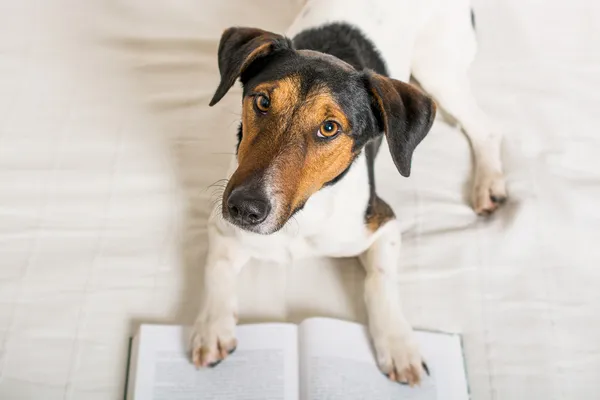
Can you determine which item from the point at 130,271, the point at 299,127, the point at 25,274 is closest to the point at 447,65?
the point at 299,127

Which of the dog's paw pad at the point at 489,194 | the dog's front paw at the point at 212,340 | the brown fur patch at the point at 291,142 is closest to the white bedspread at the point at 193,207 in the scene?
the dog's paw pad at the point at 489,194

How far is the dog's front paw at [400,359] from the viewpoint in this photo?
6.55 feet

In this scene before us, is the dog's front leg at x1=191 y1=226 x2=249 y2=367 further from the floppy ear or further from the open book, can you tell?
the floppy ear

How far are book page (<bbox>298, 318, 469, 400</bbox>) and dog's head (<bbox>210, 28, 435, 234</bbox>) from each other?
0.53 m

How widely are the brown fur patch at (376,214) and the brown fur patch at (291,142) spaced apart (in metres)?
0.41

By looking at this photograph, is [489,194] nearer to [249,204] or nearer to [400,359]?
[400,359]

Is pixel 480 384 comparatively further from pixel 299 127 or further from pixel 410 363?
pixel 299 127

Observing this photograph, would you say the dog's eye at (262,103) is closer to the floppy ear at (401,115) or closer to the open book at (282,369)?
the floppy ear at (401,115)

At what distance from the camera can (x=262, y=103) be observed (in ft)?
5.83

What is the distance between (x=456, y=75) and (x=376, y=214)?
0.96 m

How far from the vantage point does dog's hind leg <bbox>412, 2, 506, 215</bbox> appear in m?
2.64

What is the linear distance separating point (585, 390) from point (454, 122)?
4.20ft

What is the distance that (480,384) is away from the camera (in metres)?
2.07

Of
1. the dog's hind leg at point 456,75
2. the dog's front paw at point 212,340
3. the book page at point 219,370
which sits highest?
the dog's hind leg at point 456,75
